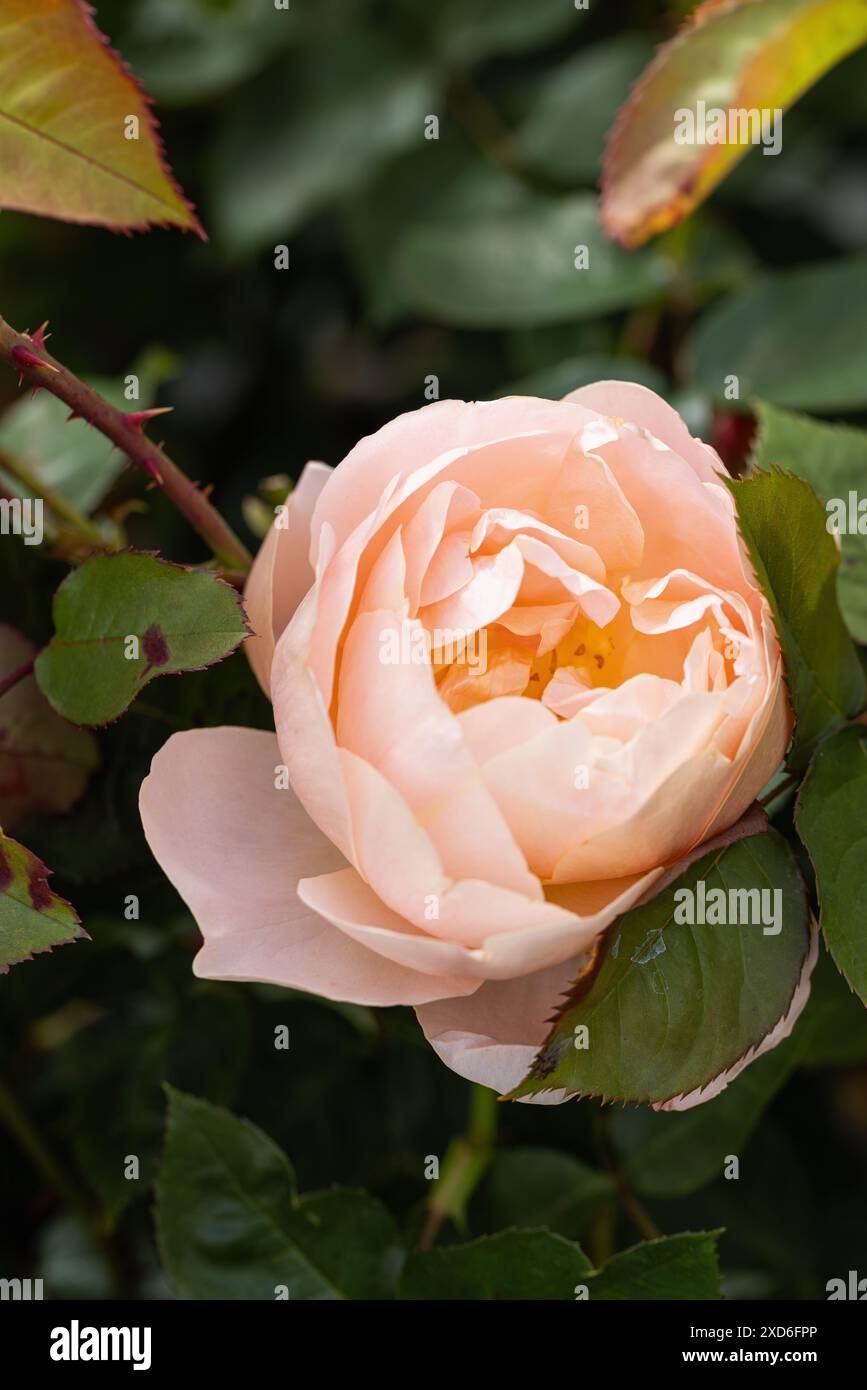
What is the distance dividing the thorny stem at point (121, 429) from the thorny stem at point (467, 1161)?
29 cm

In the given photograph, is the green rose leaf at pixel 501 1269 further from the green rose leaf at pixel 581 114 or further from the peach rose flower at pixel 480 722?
the green rose leaf at pixel 581 114

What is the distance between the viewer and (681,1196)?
2.37 feet

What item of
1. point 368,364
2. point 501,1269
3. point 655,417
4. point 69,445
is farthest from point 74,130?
point 368,364

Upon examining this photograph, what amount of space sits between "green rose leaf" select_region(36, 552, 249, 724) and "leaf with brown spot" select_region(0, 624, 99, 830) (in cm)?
3

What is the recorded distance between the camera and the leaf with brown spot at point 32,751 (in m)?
0.50

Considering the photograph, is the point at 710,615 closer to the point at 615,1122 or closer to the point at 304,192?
the point at 615,1122

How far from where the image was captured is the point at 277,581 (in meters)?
0.44

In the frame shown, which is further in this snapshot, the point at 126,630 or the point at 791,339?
the point at 791,339

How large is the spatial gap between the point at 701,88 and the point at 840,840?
394 mm

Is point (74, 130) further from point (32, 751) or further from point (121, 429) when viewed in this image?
point (32, 751)

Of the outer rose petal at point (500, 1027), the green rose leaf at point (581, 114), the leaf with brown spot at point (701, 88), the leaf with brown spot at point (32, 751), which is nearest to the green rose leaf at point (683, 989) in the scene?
the outer rose petal at point (500, 1027)

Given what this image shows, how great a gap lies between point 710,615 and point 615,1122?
1.19ft

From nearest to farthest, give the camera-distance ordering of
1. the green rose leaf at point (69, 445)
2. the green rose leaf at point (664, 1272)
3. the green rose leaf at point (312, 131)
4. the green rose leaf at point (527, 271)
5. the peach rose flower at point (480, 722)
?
1. the peach rose flower at point (480, 722)
2. the green rose leaf at point (664, 1272)
3. the green rose leaf at point (69, 445)
4. the green rose leaf at point (527, 271)
5. the green rose leaf at point (312, 131)

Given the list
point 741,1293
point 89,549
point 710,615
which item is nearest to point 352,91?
point 89,549
